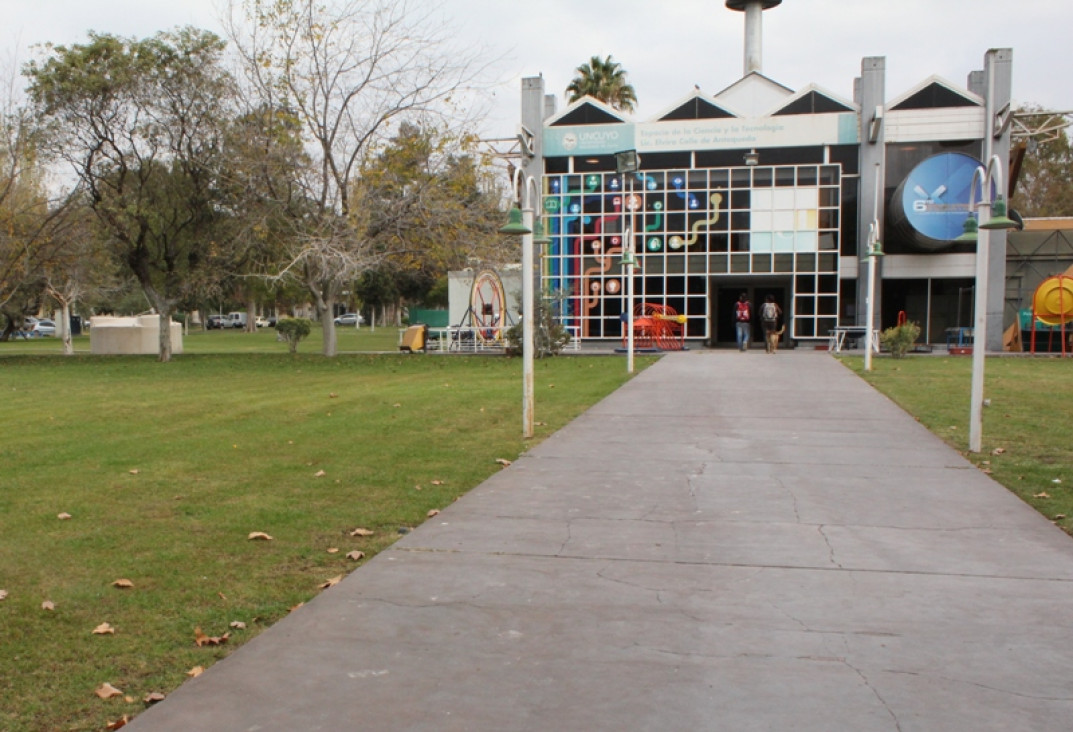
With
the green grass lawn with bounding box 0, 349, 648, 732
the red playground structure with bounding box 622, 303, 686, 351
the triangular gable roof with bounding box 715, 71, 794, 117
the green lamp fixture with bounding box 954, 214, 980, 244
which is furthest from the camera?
the triangular gable roof with bounding box 715, 71, 794, 117

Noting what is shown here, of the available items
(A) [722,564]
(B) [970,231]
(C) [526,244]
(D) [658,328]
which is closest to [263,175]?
(D) [658,328]

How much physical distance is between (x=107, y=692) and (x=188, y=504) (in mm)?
3802

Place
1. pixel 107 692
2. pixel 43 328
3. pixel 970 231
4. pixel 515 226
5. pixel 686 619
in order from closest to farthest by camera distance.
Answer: pixel 107 692, pixel 686 619, pixel 515 226, pixel 970 231, pixel 43 328

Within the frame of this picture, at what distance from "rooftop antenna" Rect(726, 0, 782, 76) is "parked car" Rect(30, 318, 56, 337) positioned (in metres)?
55.2

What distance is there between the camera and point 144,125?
2652cm

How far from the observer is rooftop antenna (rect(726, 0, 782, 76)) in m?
39.3

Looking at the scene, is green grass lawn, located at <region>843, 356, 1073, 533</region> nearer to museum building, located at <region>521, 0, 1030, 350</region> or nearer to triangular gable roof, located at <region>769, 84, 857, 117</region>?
museum building, located at <region>521, 0, 1030, 350</region>

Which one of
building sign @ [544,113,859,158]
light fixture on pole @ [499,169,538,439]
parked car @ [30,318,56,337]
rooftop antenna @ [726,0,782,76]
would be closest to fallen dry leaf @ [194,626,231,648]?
light fixture on pole @ [499,169,538,439]

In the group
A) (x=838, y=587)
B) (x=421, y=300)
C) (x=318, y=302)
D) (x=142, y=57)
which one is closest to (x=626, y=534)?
(x=838, y=587)

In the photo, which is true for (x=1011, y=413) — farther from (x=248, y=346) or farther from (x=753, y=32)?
(x=248, y=346)

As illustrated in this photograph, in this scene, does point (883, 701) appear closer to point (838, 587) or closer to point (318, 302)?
point (838, 587)

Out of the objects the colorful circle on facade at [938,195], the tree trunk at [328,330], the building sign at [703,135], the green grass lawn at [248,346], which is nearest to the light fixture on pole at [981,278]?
the tree trunk at [328,330]

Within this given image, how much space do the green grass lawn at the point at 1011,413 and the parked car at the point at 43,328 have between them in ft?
214

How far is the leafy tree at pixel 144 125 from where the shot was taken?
25.9 meters
